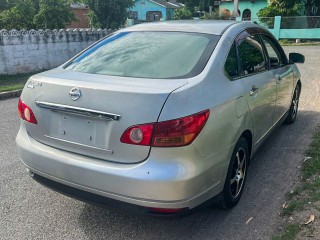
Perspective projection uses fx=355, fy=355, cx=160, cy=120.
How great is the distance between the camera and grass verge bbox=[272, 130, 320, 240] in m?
2.93

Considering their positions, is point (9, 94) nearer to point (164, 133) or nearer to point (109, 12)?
point (164, 133)

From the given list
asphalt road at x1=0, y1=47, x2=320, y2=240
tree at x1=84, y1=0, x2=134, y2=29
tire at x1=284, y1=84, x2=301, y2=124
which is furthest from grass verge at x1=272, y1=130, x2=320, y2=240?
tree at x1=84, y1=0, x2=134, y2=29

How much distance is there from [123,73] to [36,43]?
33.1 ft

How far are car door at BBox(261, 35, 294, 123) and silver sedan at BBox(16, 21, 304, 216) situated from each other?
824mm

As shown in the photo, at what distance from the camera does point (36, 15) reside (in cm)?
1705

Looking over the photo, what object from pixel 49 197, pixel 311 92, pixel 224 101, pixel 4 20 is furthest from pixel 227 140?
pixel 4 20

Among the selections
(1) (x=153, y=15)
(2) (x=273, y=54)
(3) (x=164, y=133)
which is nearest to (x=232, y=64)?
(3) (x=164, y=133)

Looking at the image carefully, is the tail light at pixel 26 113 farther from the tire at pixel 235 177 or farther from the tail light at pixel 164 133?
the tire at pixel 235 177

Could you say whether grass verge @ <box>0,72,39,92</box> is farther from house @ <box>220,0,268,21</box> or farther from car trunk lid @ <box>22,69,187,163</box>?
house @ <box>220,0,268,21</box>

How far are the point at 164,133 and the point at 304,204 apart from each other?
67.9 inches

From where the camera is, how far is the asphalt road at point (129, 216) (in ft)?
9.77

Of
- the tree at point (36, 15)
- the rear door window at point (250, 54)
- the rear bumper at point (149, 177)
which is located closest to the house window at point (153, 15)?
the tree at point (36, 15)

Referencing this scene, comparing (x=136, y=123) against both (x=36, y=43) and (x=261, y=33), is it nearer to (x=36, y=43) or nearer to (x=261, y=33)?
(x=261, y=33)

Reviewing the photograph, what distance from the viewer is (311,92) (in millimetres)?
8156
